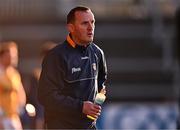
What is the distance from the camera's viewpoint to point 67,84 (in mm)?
7277

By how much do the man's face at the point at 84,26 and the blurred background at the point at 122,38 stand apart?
10494 millimetres

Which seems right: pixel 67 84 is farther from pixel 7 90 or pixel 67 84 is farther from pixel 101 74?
pixel 7 90

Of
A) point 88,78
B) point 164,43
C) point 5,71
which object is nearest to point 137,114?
point 5,71

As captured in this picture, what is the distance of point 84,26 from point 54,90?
0.60 metres

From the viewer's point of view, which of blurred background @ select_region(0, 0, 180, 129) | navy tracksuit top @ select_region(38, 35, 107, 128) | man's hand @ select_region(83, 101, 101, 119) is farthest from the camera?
blurred background @ select_region(0, 0, 180, 129)

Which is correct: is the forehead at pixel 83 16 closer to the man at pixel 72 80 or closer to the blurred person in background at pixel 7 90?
the man at pixel 72 80

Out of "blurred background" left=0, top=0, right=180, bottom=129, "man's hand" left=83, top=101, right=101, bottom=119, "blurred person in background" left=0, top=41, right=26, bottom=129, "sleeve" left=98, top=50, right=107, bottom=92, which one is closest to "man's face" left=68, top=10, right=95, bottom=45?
"sleeve" left=98, top=50, right=107, bottom=92

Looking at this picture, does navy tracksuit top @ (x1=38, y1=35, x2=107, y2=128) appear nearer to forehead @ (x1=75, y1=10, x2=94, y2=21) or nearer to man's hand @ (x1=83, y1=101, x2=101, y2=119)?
man's hand @ (x1=83, y1=101, x2=101, y2=119)

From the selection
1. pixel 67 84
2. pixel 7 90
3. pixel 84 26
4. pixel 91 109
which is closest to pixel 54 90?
pixel 67 84

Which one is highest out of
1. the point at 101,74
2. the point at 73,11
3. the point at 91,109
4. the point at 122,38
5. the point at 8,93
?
the point at 73,11

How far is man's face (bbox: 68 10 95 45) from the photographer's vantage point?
7.32 meters

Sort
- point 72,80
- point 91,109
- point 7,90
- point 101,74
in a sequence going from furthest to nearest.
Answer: point 7,90 < point 101,74 < point 72,80 < point 91,109

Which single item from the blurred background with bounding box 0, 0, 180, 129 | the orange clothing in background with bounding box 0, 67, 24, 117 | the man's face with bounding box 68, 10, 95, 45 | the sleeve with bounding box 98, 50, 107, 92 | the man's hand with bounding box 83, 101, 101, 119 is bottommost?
the blurred background with bounding box 0, 0, 180, 129

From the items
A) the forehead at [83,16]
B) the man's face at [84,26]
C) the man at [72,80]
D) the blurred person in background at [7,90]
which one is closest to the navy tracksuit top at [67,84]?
the man at [72,80]
